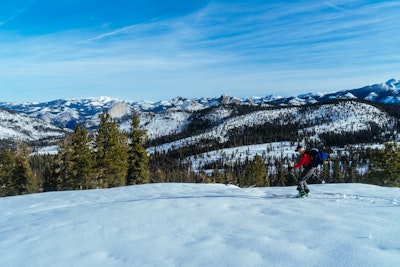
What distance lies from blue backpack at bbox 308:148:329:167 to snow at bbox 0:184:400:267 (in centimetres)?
177

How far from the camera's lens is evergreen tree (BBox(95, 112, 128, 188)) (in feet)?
136

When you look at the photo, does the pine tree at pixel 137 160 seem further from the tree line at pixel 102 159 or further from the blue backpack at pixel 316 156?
the blue backpack at pixel 316 156

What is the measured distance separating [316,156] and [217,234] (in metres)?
7.63

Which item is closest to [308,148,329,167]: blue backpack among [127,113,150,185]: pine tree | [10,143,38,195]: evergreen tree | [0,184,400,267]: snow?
[0,184,400,267]: snow

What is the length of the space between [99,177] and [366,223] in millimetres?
41226

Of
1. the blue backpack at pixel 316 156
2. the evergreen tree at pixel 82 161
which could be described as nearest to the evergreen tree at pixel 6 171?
the evergreen tree at pixel 82 161

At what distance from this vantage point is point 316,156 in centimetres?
1353

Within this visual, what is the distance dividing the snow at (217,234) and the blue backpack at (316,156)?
1.77 metres

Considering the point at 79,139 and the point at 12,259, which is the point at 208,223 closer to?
the point at 12,259

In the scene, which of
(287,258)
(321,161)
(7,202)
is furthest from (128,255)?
(7,202)

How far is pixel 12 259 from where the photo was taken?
736cm

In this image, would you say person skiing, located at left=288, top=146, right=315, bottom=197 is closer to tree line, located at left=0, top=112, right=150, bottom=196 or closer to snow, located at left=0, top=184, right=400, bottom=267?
snow, located at left=0, top=184, right=400, bottom=267

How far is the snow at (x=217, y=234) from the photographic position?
6.44m

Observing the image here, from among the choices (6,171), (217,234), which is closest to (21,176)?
(6,171)
